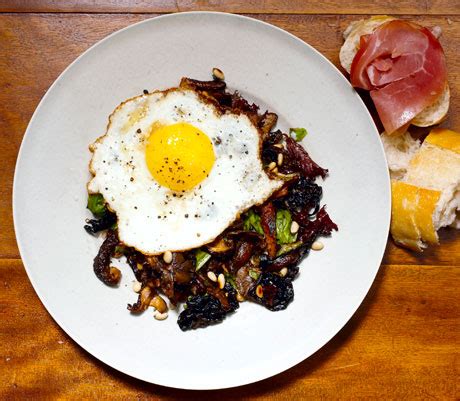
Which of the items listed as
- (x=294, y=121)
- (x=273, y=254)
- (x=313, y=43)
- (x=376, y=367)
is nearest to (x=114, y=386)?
(x=273, y=254)

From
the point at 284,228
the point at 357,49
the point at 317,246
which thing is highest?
the point at 357,49

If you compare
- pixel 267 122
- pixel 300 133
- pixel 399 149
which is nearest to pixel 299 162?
pixel 300 133

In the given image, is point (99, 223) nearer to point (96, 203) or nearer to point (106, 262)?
point (96, 203)

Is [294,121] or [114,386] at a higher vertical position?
[294,121]

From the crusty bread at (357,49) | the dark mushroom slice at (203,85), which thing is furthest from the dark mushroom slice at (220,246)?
the crusty bread at (357,49)

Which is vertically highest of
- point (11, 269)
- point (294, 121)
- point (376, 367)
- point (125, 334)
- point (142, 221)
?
point (294, 121)

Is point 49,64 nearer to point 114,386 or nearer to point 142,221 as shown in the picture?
point 142,221

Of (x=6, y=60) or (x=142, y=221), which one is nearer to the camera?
(x=142, y=221)
